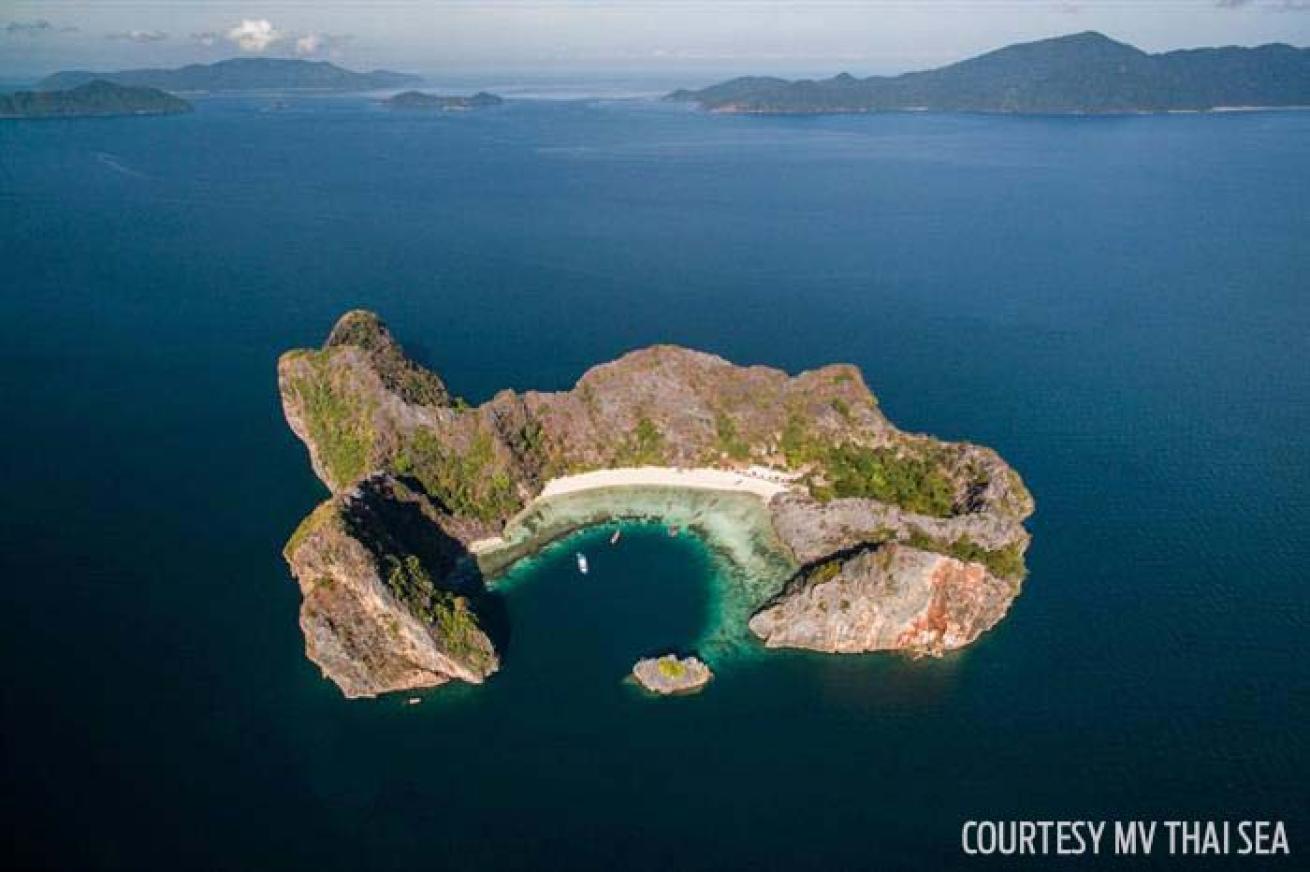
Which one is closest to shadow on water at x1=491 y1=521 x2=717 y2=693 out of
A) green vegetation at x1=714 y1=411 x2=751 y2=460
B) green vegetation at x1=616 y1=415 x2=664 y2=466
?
green vegetation at x1=616 y1=415 x2=664 y2=466

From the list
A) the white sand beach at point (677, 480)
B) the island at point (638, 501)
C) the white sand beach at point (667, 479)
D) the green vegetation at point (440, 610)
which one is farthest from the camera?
the white sand beach at point (667, 479)

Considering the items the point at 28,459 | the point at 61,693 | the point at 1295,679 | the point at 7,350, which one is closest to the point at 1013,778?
the point at 1295,679

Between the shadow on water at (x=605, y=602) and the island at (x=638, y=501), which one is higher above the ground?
the island at (x=638, y=501)

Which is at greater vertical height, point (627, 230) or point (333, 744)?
point (627, 230)

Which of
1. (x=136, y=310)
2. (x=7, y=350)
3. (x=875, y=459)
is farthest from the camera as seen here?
(x=136, y=310)

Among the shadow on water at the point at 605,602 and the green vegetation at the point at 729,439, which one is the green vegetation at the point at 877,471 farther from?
the shadow on water at the point at 605,602

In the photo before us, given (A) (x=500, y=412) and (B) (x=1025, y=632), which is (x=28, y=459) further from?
(B) (x=1025, y=632)

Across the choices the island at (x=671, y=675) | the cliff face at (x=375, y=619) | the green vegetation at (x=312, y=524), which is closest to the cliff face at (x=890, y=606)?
the island at (x=671, y=675)

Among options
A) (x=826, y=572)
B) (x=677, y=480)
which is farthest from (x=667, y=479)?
(x=826, y=572)

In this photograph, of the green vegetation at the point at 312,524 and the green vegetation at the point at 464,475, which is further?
the green vegetation at the point at 464,475
